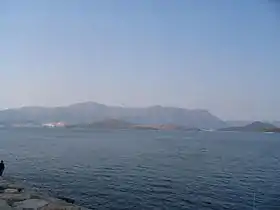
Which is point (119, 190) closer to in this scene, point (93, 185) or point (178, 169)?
point (93, 185)

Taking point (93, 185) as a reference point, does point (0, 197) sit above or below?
above

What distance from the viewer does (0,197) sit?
1296 centimetres

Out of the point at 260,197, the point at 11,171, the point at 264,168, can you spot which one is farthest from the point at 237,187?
the point at 11,171

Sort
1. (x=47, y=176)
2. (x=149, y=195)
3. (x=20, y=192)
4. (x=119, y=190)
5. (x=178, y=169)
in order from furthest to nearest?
1. (x=178, y=169)
2. (x=47, y=176)
3. (x=119, y=190)
4. (x=149, y=195)
5. (x=20, y=192)

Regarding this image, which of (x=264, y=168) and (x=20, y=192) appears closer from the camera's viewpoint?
(x=20, y=192)

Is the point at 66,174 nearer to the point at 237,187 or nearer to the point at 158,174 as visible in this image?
the point at 158,174

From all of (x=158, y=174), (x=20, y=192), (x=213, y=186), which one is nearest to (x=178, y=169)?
(x=158, y=174)

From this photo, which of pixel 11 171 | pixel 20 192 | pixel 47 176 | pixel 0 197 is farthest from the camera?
pixel 11 171

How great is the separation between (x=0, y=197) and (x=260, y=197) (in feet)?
47.6

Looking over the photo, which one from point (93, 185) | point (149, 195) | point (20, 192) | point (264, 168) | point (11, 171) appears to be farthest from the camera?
point (264, 168)

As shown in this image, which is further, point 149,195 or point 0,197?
point 149,195

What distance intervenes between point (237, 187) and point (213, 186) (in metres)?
1.61

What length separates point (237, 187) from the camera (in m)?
23.5

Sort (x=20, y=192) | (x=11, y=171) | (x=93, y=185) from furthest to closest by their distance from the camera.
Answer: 1. (x=11, y=171)
2. (x=93, y=185)
3. (x=20, y=192)
